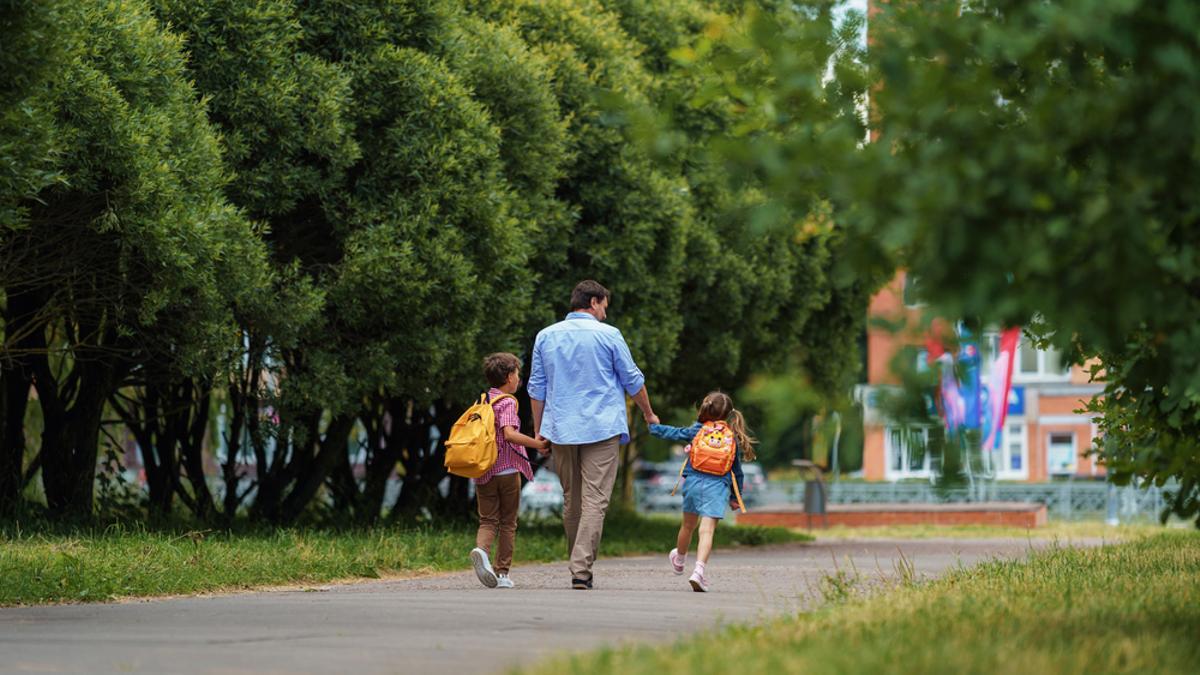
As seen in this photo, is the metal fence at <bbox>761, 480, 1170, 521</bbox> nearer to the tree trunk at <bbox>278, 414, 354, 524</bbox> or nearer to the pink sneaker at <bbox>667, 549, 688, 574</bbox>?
the tree trunk at <bbox>278, 414, 354, 524</bbox>

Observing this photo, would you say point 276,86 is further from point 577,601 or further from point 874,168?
point 874,168

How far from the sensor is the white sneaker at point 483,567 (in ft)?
37.7

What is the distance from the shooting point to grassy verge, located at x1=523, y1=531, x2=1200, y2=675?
586 centimetres

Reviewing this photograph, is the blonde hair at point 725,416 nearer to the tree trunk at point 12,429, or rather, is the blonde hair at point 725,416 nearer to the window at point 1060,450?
the tree trunk at point 12,429

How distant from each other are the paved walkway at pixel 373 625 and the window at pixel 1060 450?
2171 inches

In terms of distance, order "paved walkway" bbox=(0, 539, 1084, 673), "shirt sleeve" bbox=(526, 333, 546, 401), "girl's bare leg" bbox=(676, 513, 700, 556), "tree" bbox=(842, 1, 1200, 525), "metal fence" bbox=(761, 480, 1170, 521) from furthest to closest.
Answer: "metal fence" bbox=(761, 480, 1170, 521) < "girl's bare leg" bbox=(676, 513, 700, 556) < "shirt sleeve" bbox=(526, 333, 546, 401) < "paved walkway" bbox=(0, 539, 1084, 673) < "tree" bbox=(842, 1, 1200, 525)

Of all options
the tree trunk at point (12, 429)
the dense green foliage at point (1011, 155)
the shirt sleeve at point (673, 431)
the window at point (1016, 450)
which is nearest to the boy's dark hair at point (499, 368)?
the shirt sleeve at point (673, 431)

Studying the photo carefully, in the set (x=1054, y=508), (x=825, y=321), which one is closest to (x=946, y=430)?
(x=825, y=321)

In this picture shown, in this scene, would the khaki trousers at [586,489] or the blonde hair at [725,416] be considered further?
the blonde hair at [725,416]

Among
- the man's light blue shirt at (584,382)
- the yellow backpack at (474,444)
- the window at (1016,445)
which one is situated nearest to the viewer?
the man's light blue shirt at (584,382)

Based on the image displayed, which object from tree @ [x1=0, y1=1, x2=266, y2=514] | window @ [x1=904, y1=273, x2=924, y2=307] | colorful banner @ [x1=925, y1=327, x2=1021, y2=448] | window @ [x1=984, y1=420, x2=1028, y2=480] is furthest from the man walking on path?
window @ [x1=984, y1=420, x2=1028, y2=480]

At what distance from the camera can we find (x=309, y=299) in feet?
54.4

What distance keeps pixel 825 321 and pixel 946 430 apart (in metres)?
22.0

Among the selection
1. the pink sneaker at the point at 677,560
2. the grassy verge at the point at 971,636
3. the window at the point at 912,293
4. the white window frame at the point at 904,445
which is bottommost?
the grassy verge at the point at 971,636
